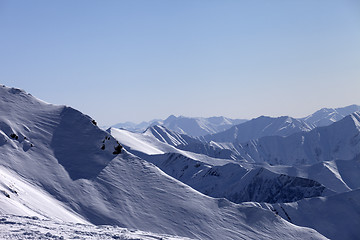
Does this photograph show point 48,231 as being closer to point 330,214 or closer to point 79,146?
point 79,146

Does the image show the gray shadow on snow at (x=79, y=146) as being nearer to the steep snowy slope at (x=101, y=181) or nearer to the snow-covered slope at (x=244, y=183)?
the steep snowy slope at (x=101, y=181)

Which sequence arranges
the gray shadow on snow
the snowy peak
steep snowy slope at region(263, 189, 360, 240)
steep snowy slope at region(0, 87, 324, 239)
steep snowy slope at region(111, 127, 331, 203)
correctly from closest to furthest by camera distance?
→ steep snowy slope at region(0, 87, 324, 239) → the snowy peak → the gray shadow on snow → steep snowy slope at region(263, 189, 360, 240) → steep snowy slope at region(111, 127, 331, 203)

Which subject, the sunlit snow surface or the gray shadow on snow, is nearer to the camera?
the sunlit snow surface

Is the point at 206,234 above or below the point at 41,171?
below

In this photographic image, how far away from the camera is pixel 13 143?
68.2 meters

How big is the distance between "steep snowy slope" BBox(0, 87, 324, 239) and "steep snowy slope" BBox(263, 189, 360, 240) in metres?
26.4

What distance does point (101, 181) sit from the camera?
7075cm

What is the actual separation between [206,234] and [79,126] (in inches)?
1348

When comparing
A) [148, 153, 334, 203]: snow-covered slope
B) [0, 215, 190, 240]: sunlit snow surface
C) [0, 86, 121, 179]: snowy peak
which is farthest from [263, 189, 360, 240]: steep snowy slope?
[0, 215, 190, 240]: sunlit snow surface

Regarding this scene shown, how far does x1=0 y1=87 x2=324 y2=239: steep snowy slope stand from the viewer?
2522 inches

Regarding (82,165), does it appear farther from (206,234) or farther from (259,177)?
(259,177)

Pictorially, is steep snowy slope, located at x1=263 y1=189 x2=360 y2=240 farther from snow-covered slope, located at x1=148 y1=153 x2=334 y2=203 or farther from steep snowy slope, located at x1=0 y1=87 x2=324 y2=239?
steep snowy slope, located at x1=0 y1=87 x2=324 y2=239

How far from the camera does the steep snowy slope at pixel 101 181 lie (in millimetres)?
64062

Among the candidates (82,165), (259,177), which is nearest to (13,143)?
(82,165)
